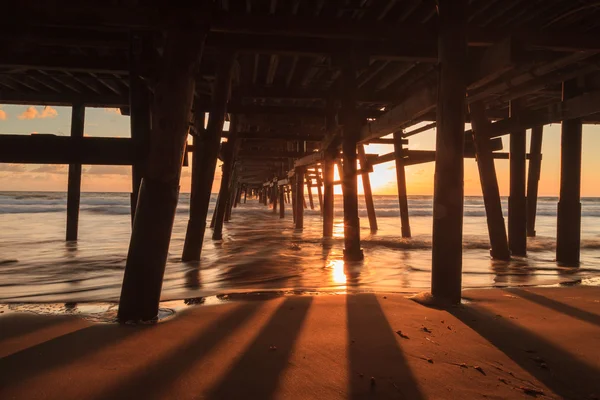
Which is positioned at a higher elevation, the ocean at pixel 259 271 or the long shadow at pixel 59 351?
the long shadow at pixel 59 351

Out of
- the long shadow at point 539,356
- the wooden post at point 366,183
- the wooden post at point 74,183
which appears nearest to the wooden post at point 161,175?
A: the long shadow at point 539,356

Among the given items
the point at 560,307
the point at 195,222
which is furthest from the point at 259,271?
the point at 560,307

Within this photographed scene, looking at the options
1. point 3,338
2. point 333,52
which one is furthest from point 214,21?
point 3,338

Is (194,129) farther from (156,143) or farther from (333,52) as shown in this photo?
(156,143)

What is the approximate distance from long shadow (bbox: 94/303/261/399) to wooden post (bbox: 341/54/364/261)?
3.35m

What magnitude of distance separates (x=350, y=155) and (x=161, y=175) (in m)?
3.51

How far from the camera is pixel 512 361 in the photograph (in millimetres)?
2258

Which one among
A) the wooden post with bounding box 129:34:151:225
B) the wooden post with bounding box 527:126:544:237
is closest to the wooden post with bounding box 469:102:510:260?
the wooden post with bounding box 527:126:544:237

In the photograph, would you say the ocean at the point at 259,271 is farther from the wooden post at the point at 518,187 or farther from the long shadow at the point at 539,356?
the long shadow at the point at 539,356

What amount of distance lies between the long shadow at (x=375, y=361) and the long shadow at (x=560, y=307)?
1.60 m

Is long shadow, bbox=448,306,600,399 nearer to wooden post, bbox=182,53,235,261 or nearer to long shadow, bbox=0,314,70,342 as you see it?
long shadow, bbox=0,314,70,342

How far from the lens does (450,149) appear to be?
328cm

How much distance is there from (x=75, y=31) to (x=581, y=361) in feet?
17.7

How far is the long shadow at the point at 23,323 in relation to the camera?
8.67 feet
